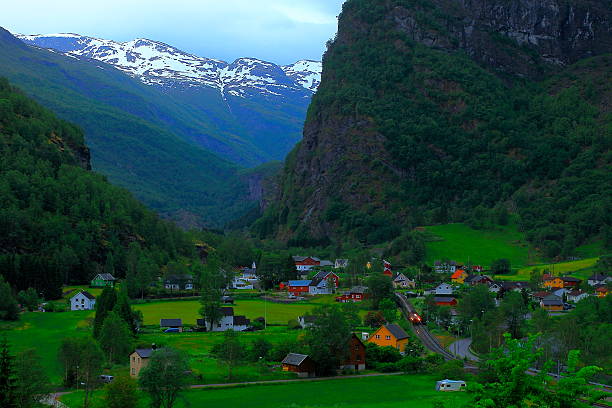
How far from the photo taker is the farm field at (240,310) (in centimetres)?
8394

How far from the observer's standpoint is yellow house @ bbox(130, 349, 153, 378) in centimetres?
5128

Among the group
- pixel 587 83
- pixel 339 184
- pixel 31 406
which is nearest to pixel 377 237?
pixel 339 184

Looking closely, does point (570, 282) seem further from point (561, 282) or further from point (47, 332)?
point (47, 332)

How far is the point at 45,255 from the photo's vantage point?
103250 millimetres

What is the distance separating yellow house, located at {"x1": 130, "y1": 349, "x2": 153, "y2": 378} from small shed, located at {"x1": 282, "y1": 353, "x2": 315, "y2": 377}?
428 inches

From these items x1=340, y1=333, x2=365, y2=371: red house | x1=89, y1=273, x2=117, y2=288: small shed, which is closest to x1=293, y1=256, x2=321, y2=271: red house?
x1=89, y1=273, x2=117, y2=288: small shed

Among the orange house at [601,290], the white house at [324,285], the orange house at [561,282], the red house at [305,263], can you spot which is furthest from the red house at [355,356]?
the red house at [305,263]

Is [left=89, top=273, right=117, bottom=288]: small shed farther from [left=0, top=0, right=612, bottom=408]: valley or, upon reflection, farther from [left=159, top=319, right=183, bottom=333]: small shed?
[left=159, top=319, right=183, bottom=333]: small shed

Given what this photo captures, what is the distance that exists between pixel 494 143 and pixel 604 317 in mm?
122763

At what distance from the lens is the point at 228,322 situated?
79.1 m

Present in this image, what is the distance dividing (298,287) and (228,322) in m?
34.7

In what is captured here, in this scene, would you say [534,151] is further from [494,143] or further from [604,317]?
[604,317]

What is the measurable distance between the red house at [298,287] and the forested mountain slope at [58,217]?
2066 cm

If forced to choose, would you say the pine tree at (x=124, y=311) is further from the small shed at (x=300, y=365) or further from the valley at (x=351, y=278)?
the small shed at (x=300, y=365)
